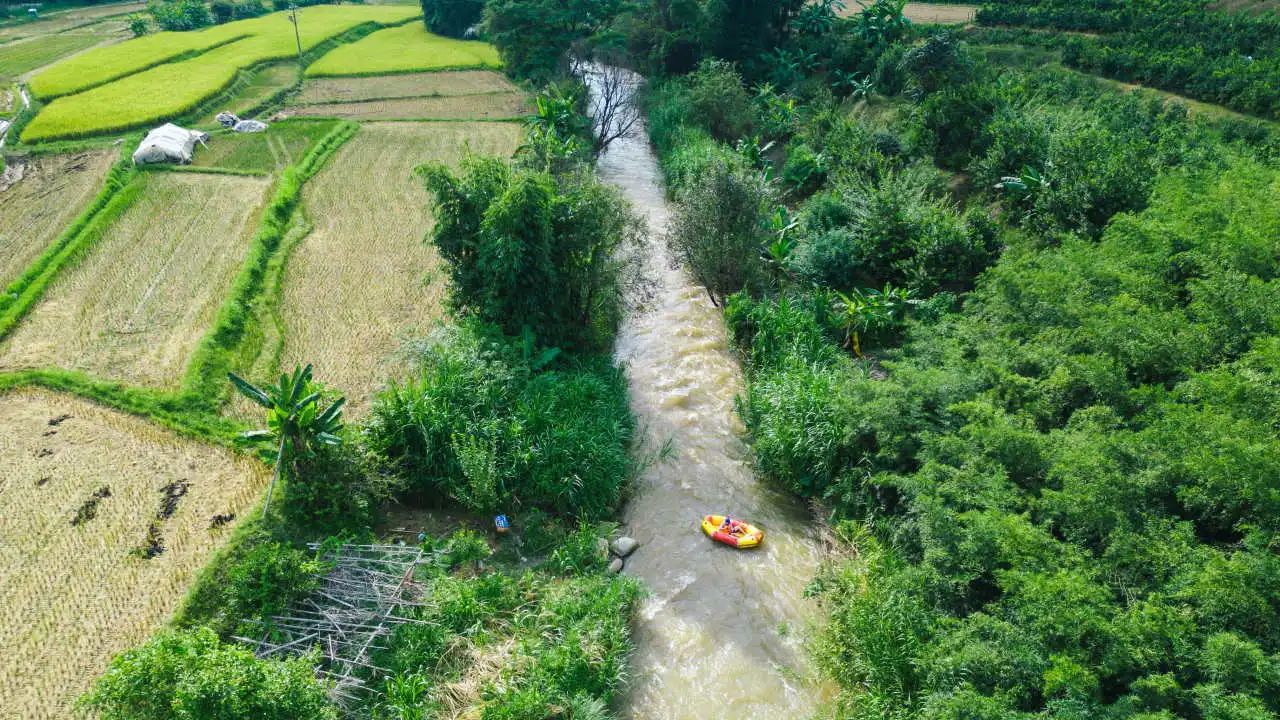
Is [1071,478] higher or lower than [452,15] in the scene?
lower

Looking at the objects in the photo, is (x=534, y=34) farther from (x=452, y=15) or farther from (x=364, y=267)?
(x=364, y=267)

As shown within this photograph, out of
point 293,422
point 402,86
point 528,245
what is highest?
point 528,245

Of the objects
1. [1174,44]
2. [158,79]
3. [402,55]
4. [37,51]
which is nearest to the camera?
[1174,44]

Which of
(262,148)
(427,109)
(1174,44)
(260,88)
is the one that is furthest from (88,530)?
(1174,44)

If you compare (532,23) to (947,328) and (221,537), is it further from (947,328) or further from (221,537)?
(221,537)

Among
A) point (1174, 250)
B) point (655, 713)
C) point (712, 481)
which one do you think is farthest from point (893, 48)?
point (655, 713)

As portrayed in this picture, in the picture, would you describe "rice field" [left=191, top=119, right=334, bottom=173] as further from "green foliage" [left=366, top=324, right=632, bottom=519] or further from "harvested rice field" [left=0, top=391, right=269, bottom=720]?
"green foliage" [left=366, top=324, right=632, bottom=519]

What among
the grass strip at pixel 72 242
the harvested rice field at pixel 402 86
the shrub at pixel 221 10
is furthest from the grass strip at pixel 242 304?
the shrub at pixel 221 10
